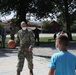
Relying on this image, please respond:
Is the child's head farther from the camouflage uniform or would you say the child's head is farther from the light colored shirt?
the camouflage uniform

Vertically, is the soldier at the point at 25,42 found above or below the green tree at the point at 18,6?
below

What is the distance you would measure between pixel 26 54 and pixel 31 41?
0.46 metres

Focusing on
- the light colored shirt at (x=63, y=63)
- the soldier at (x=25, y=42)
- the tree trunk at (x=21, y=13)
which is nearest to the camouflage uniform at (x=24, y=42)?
the soldier at (x=25, y=42)

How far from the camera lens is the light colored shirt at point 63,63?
432 centimetres

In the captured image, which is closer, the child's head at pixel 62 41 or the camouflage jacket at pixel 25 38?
the child's head at pixel 62 41

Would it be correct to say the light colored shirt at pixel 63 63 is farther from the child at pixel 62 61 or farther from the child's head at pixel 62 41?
the child's head at pixel 62 41

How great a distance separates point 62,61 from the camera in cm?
433

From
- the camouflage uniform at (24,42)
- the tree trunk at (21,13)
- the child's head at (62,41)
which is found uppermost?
the tree trunk at (21,13)

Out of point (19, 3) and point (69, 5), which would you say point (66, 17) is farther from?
point (19, 3)

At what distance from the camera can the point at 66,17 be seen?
126 feet

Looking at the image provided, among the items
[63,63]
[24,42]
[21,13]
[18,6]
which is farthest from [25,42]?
[21,13]

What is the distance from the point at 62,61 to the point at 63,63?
45 millimetres

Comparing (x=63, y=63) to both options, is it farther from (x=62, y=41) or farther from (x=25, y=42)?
(x=25, y=42)

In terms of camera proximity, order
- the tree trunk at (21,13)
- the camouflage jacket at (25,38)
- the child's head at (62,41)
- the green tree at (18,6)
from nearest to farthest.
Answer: the child's head at (62,41)
the camouflage jacket at (25,38)
the green tree at (18,6)
the tree trunk at (21,13)
